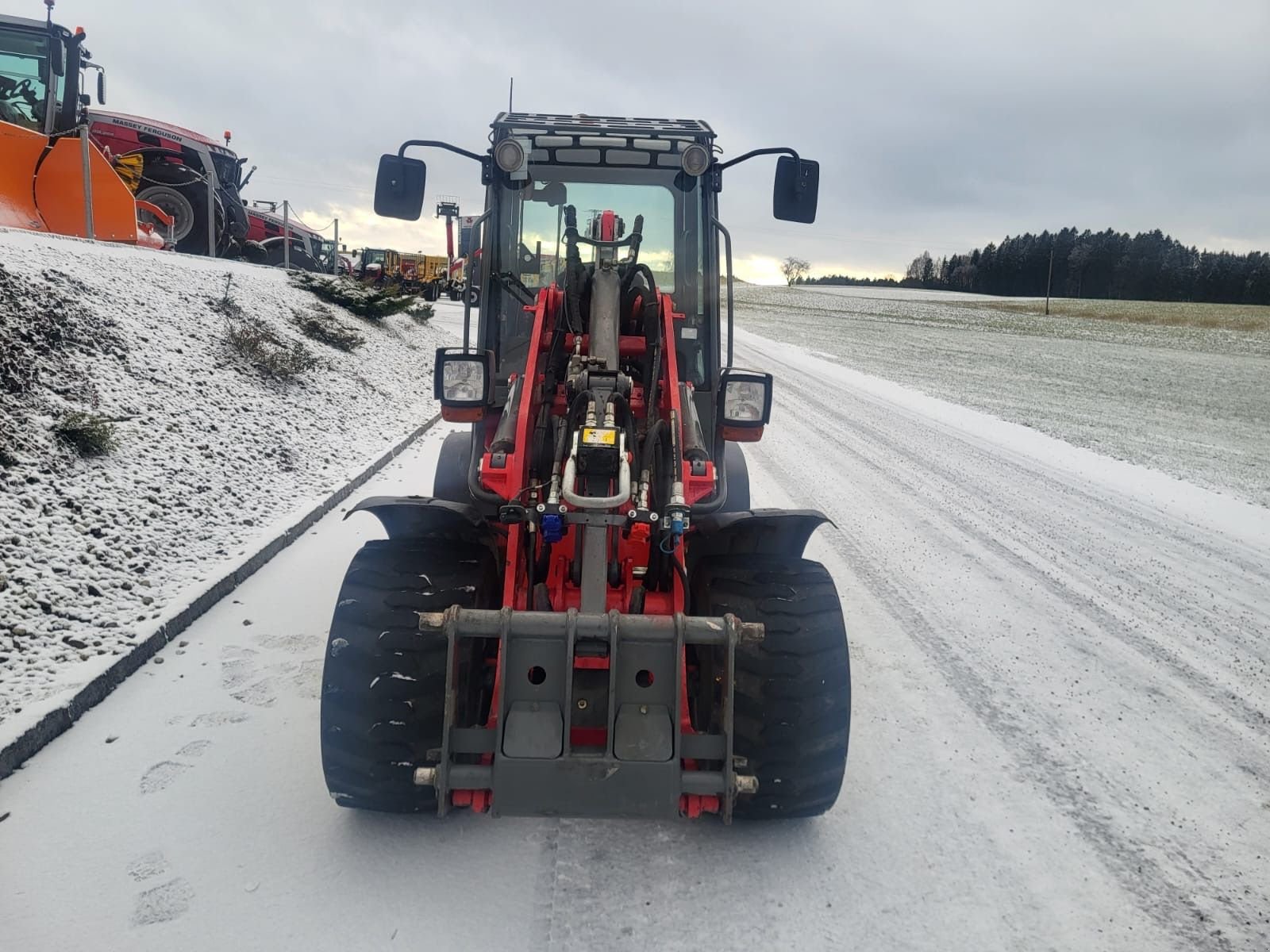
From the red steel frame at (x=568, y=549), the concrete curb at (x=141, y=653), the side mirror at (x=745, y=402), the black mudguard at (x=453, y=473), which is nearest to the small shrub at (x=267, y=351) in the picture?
the concrete curb at (x=141, y=653)

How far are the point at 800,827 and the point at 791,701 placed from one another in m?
0.61

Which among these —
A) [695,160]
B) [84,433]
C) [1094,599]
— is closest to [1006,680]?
[1094,599]

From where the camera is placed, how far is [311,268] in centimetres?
2069

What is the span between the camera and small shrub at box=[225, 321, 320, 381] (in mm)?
8859

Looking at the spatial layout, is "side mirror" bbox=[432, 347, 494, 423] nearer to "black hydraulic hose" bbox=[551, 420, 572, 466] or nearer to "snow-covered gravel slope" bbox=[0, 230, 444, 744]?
"black hydraulic hose" bbox=[551, 420, 572, 466]

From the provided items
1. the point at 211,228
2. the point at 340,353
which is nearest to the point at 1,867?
the point at 340,353

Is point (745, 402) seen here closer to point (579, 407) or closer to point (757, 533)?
point (757, 533)

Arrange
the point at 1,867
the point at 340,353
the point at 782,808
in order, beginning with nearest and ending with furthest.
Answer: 1. the point at 1,867
2. the point at 782,808
3. the point at 340,353

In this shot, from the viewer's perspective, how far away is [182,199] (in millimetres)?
14117

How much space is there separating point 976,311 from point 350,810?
65.3 meters

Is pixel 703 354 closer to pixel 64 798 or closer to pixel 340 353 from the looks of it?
pixel 64 798

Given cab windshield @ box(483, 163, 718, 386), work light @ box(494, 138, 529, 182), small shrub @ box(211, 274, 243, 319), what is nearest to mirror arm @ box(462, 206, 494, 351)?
cab windshield @ box(483, 163, 718, 386)

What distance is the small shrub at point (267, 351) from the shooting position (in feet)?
29.1

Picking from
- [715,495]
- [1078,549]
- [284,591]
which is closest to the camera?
[715,495]
